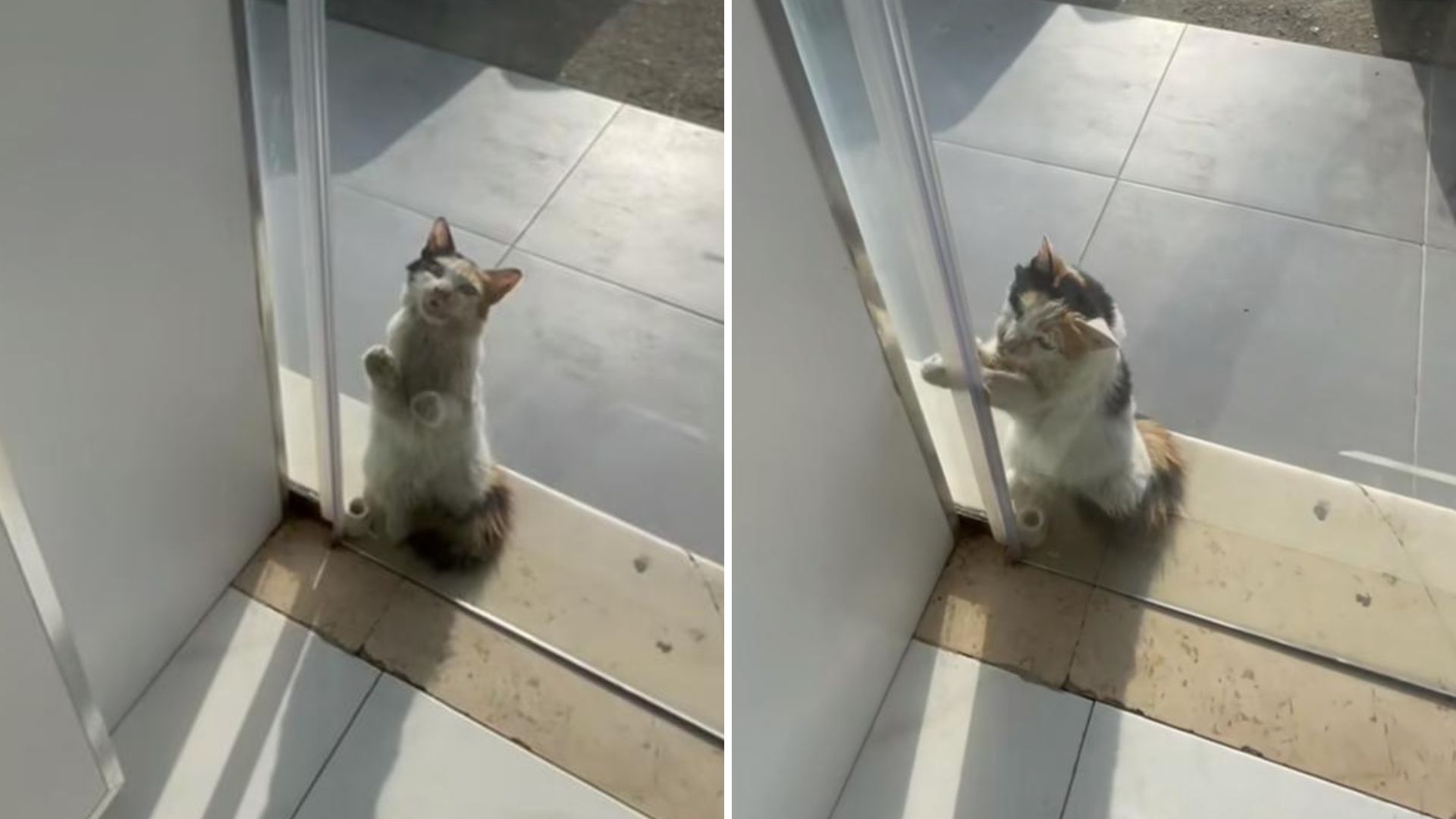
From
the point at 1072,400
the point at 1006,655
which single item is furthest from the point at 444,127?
the point at 1006,655

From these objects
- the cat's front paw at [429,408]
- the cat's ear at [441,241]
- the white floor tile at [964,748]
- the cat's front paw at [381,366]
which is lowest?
the white floor tile at [964,748]

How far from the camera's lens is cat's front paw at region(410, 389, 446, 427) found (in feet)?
4.40

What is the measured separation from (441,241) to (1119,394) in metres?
0.72

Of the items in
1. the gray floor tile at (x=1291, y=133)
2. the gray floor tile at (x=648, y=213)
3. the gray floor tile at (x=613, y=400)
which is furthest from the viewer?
the gray floor tile at (x=1291, y=133)

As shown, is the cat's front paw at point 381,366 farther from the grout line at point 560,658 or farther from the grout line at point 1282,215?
the grout line at point 1282,215

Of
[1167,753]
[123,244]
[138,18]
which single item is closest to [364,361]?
[123,244]

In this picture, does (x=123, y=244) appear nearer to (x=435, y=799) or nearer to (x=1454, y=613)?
(x=435, y=799)

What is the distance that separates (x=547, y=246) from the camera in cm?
122

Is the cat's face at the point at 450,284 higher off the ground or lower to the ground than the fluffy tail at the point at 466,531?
higher

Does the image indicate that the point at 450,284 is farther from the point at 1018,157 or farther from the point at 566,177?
the point at 1018,157

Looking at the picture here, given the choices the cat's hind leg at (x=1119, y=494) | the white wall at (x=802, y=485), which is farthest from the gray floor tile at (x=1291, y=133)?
the white wall at (x=802, y=485)

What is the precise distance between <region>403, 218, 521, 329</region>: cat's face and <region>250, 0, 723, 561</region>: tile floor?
0.01 metres

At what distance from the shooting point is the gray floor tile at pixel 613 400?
1.14 metres

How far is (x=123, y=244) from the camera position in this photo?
1160 millimetres
